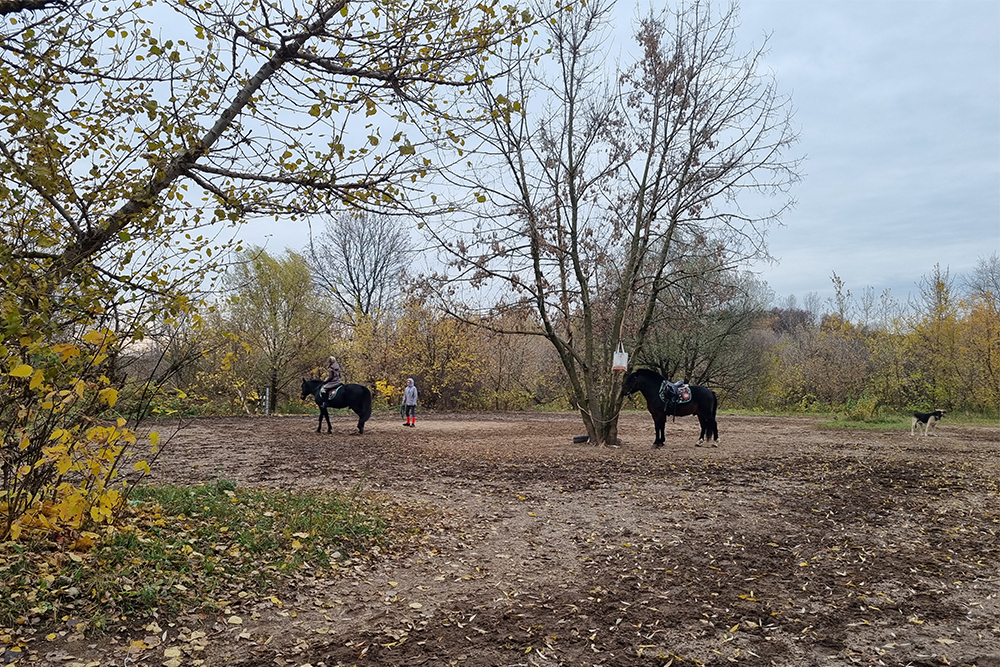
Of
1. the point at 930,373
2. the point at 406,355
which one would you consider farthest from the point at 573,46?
the point at 930,373

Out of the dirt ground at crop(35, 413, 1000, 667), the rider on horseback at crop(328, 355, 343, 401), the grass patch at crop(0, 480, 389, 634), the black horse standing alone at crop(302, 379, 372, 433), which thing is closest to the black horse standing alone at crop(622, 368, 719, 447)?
the dirt ground at crop(35, 413, 1000, 667)

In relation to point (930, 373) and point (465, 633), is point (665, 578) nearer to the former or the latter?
point (465, 633)

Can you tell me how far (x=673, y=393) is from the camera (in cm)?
1302

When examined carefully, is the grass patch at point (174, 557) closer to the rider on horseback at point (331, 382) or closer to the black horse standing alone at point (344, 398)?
the rider on horseback at point (331, 382)

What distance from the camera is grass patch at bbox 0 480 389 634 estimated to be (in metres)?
3.66

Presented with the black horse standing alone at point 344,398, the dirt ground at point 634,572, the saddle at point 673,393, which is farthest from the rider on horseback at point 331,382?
the saddle at point 673,393

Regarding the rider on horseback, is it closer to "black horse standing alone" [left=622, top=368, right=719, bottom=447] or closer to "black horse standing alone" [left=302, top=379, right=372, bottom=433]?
"black horse standing alone" [left=302, top=379, right=372, bottom=433]

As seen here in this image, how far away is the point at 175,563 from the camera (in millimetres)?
4281

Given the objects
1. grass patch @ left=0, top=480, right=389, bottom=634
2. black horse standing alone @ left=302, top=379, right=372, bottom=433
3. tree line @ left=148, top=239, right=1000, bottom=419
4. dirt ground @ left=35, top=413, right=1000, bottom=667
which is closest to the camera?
dirt ground @ left=35, top=413, right=1000, bottom=667

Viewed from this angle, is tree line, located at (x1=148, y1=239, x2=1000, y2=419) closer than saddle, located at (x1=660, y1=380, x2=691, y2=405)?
No

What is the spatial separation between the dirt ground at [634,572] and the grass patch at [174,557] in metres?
0.25

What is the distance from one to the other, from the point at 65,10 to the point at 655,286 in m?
10.5

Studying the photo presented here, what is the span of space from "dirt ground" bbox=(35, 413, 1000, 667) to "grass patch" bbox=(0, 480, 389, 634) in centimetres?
25

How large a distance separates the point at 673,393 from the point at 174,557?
413 inches
